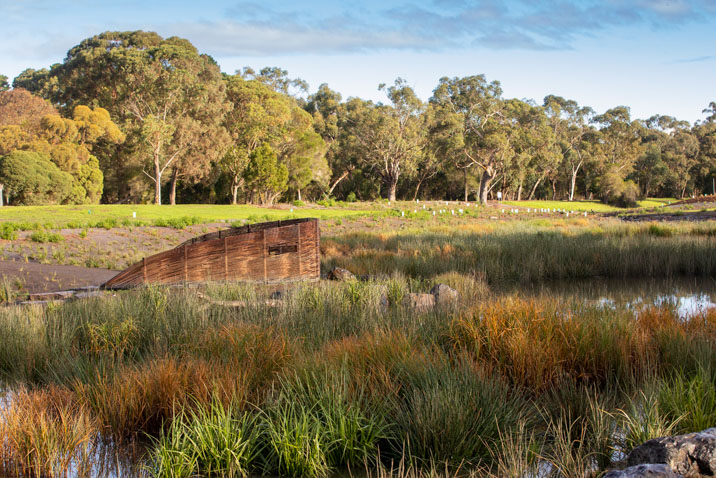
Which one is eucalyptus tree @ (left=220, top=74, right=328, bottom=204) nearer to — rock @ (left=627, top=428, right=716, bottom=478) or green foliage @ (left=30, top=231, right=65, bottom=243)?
green foliage @ (left=30, top=231, right=65, bottom=243)

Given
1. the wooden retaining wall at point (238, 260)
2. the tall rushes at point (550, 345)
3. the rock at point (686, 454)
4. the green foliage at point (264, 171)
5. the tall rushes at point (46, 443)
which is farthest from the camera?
the green foliage at point (264, 171)

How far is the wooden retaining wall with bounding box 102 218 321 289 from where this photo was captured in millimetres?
9992

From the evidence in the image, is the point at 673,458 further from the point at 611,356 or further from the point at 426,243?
the point at 426,243

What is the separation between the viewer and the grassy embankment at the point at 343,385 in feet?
13.0

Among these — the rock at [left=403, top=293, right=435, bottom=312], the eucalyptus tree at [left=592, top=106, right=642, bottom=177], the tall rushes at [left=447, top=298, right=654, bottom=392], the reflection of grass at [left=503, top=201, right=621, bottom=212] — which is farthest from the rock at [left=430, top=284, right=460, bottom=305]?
the eucalyptus tree at [left=592, top=106, right=642, bottom=177]

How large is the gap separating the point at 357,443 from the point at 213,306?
4125 millimetres

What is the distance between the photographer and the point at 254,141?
158 feet

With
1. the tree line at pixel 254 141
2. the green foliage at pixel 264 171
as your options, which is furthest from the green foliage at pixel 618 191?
the green foliage at pixel 264 171

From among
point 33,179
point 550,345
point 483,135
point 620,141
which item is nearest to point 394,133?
point 483,135

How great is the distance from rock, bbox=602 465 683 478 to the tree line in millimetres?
35978

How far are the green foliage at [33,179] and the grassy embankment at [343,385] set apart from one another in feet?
96.1

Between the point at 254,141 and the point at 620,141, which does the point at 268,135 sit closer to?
the point at 254,141

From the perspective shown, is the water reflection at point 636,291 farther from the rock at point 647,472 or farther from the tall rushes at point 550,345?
the rock at point 647,472

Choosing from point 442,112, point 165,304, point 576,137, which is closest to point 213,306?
point 165,304
